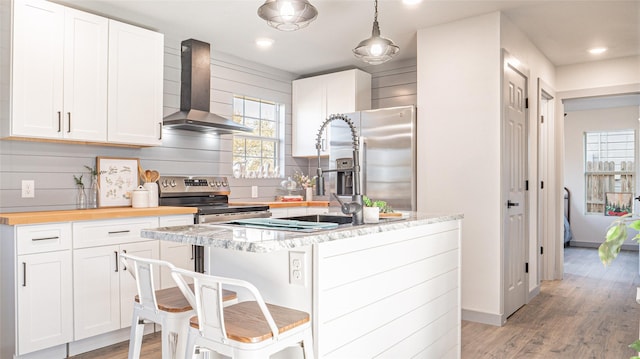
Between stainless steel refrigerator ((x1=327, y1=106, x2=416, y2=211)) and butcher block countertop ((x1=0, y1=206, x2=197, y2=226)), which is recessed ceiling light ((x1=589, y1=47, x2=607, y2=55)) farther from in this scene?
butcher block countertop ((x1=0, y1=206, x2=197, y2=226))

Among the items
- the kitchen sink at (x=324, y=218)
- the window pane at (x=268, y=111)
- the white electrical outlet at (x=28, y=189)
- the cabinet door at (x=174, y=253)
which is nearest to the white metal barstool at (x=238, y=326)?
the kitchen sink at (x=324, y=218)

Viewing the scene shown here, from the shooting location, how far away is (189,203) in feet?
14.1

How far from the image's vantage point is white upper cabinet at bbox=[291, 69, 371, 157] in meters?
5.16

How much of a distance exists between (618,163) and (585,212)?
104 centimetres

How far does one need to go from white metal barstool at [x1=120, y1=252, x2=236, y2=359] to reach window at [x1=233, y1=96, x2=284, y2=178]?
3142 mm

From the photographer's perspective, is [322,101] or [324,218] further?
[322,101]

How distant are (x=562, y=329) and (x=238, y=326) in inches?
121

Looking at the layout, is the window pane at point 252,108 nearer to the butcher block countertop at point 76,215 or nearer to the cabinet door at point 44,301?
the butcher block countertop at point 76,215

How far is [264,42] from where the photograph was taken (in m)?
4.50

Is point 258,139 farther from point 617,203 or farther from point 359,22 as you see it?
point 617,203

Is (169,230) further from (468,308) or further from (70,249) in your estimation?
(468,308)

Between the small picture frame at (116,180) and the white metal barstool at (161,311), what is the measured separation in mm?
1958

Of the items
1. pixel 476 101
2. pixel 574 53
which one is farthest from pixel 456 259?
pixel 574 53

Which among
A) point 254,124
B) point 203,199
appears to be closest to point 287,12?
point 203,199
